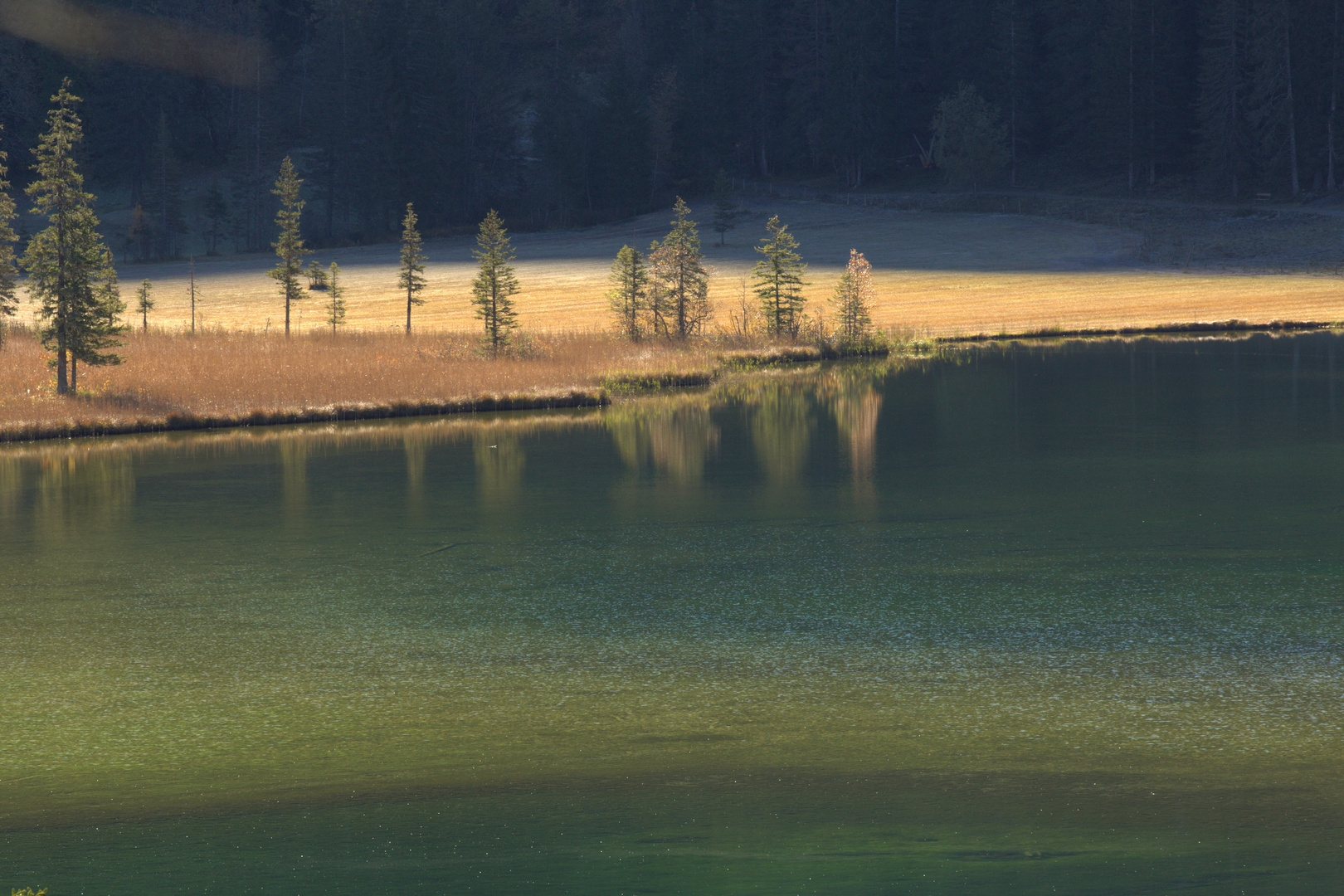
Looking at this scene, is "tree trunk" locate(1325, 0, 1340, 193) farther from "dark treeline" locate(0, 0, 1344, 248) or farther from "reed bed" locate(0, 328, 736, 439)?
"reed bed" locate(0, 328, 736, 439)

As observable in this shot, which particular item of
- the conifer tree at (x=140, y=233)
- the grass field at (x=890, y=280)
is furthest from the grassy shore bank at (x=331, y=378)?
the conifer tree at (x=140, y=233)

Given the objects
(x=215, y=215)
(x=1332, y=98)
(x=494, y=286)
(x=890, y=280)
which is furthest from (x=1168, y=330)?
(x=215, y=215)

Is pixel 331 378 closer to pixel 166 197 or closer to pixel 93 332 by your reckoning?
pixel 93 332

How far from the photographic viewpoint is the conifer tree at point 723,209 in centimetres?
10488

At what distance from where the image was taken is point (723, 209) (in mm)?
105562

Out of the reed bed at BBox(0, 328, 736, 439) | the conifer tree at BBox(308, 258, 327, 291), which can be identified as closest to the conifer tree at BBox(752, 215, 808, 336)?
the reed bed at BBox(0, 328, 736, 439)

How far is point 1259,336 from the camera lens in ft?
188

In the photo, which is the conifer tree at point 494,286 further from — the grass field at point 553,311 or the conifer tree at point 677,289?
the conifer tree at point 677,289

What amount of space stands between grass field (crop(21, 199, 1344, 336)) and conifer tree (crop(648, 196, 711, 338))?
758 cm

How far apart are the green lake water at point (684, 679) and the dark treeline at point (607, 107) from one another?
8869cm

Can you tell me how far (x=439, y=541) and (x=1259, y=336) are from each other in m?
46.9

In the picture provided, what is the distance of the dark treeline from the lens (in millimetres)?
107000

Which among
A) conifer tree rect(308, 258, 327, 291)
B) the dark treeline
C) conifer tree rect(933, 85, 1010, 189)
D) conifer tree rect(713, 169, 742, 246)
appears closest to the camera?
conifer tree rect(308, 258, 327, 291)

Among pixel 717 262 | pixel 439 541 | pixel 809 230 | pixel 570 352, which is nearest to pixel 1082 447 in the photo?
pixel 439 541
